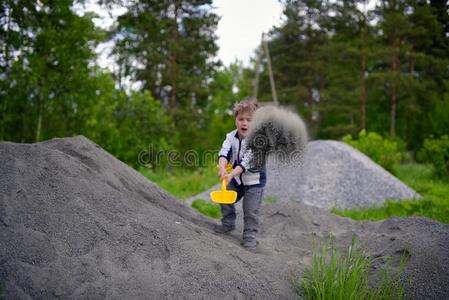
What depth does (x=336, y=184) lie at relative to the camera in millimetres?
7277

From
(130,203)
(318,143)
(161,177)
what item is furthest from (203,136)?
(130,203)

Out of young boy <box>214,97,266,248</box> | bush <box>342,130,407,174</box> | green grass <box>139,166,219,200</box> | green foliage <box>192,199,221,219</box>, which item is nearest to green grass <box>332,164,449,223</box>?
green foliage <box>192,199,221,219</box>

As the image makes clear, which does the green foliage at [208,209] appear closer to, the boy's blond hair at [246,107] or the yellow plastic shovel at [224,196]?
the yellow plastic shovel at [224,196]

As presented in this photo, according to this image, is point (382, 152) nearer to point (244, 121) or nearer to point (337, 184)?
point (337, 184)

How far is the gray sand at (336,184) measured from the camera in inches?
272

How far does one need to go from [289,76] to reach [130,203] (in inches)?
723

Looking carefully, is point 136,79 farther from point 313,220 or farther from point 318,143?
point 313,220

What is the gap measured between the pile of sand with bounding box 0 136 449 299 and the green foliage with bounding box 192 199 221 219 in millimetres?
1737

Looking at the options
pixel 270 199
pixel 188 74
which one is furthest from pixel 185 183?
pixel 188 74

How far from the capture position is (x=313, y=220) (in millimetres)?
4742

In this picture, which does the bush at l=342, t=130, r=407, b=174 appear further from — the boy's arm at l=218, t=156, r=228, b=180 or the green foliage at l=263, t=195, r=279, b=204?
the boy's arm at l=218, t=156, r=228, b=180

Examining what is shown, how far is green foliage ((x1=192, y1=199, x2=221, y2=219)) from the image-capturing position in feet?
18.4

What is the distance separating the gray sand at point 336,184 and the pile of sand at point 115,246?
3049 millimetres

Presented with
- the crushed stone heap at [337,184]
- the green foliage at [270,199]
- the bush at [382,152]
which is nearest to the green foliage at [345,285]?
the green foliage at [270,199]
